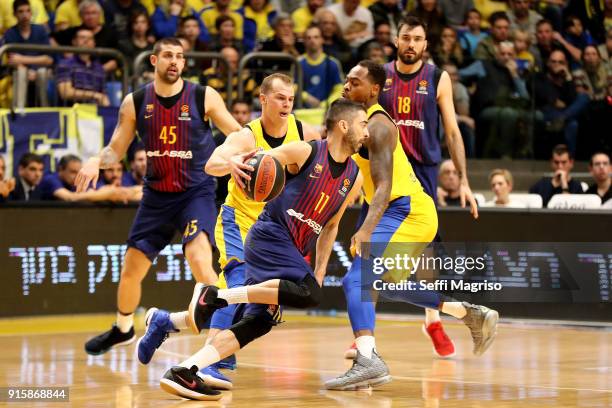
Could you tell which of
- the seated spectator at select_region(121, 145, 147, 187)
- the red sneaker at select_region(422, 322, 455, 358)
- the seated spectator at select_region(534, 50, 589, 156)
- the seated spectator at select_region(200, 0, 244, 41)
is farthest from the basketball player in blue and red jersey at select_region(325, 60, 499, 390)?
the seated spectator at select_region(200, 0, 244, 41)

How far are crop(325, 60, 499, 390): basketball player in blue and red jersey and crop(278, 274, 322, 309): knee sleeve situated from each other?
42 cm

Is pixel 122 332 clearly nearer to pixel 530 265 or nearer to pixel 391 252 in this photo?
pixel 391 252

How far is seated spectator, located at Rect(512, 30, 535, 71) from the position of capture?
1617 centimetres

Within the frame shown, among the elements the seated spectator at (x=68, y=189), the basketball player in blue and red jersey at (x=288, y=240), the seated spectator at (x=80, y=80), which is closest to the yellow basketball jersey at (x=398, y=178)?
the basketball player in blue and red jersey at (x=288, y=240)

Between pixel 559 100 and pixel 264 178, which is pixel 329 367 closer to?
pixel 264 178

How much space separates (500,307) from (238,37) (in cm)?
547

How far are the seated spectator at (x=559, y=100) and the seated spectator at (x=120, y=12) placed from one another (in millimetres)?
4915

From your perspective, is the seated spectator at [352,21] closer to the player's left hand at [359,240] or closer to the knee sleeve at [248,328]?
the player's left hand at [359,240]

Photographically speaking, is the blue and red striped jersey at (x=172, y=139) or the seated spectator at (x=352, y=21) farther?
the seated spectator at (x=352, y=21)

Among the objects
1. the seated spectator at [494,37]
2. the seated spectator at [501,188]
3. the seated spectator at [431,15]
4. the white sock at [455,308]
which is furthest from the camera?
the seated spectator at [431,15]

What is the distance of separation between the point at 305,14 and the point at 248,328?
32.5ft

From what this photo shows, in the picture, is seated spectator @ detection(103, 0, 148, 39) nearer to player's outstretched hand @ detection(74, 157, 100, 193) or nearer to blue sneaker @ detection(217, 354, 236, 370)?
player's outstretched hand @ detection(74, 157, 100, 193)

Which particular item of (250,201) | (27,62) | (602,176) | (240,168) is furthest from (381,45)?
(240,168)

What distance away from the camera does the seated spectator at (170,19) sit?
16.2 metres
